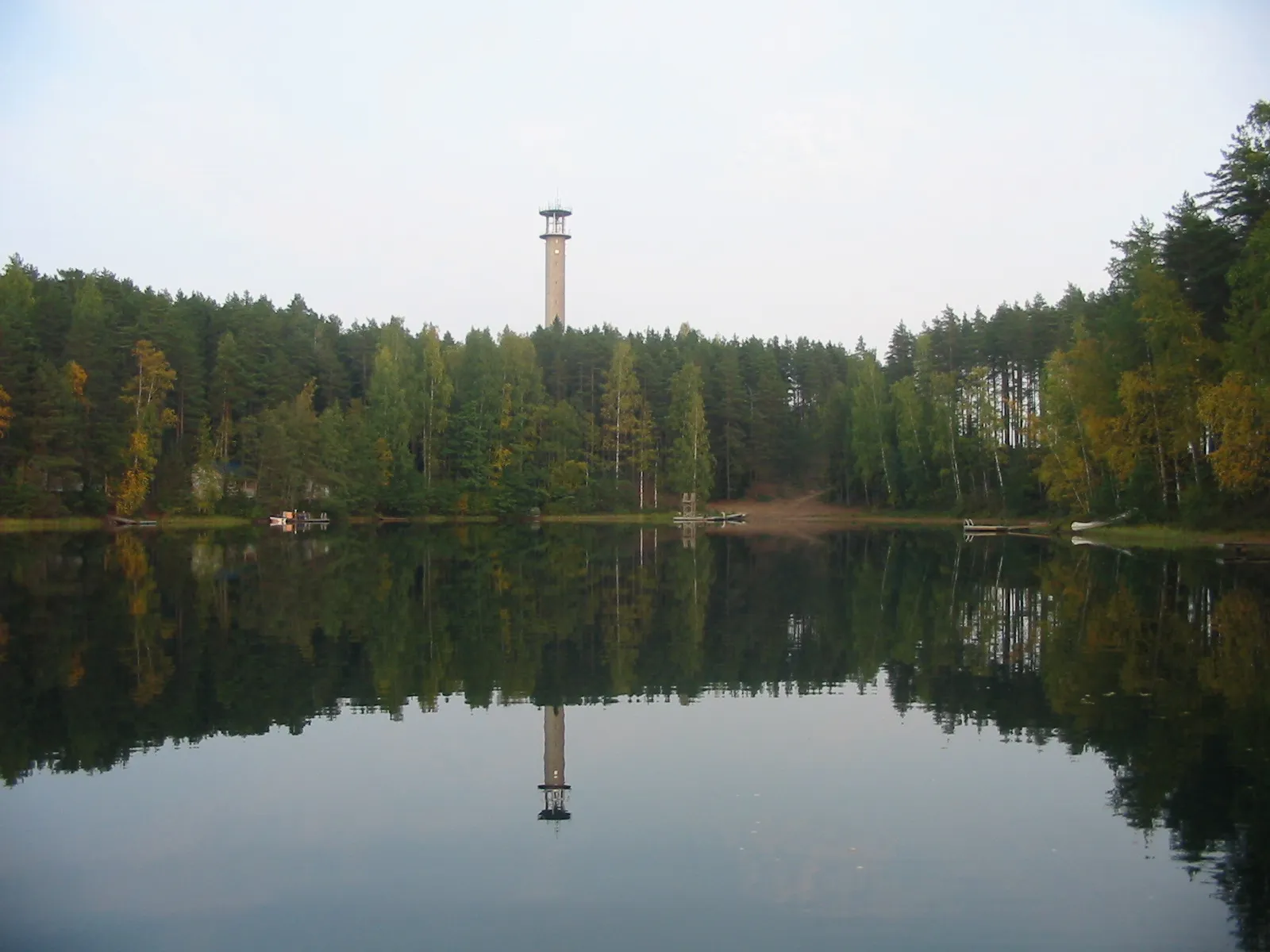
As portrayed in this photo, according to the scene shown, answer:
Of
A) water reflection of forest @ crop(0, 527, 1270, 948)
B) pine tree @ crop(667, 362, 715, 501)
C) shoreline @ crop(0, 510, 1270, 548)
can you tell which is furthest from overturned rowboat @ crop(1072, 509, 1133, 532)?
pine tree @ crop(667, 362, 715, 501)

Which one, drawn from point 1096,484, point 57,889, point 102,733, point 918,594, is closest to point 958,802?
point 57,889

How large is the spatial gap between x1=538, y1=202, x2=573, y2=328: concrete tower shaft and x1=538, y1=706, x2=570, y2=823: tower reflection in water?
9382 centimetres

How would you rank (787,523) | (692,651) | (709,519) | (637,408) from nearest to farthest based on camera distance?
1. (692,651)
2. (787,523)
3. (709,519)
4. (637,408)

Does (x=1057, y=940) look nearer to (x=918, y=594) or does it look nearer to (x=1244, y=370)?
(x=918, y=594)

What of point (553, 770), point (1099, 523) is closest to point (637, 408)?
point (1099, 523)

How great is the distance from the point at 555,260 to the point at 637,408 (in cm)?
2050

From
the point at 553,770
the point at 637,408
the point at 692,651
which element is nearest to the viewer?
the point at 553,770

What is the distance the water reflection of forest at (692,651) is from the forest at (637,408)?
38.5ft

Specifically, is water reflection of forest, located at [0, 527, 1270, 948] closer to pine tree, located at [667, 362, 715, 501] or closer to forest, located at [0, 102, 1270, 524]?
forest, located at [0, 102, 1270, 524]

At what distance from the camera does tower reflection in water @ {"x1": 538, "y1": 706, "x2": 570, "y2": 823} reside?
33.4 feet

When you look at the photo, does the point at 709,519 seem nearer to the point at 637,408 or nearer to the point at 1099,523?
the point at 637,408

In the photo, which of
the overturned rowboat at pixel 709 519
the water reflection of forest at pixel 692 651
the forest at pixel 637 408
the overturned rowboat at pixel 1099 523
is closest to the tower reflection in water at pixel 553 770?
the water reflection of forest at pixel 692 651

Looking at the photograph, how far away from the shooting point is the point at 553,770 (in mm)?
11578

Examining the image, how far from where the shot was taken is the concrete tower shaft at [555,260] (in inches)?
4215
